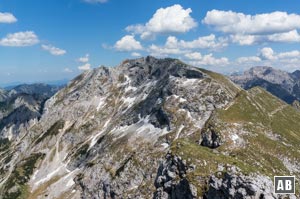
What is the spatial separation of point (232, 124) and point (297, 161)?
39282 millimetres

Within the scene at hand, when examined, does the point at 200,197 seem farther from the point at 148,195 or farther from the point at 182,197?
the point at 148,195

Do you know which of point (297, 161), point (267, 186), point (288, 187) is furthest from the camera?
point (297, 161)

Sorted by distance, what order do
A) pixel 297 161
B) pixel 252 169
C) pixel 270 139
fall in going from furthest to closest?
pixel 270 139
pixel 297 161
pixel 252 169

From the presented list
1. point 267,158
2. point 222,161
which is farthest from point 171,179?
point 267,158

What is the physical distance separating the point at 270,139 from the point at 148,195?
70151mm

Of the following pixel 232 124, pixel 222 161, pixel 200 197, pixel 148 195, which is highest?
pixel 222 161

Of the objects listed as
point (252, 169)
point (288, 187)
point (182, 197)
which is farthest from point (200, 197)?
point (288, 187)

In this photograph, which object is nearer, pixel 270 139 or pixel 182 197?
pixel 182 197

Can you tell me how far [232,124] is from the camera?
651 feet

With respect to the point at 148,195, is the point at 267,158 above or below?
above

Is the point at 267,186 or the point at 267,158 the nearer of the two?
the point at 267,186

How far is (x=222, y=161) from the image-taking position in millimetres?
85188

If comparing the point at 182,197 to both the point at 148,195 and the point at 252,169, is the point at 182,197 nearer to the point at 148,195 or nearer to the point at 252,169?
the point at 252,169

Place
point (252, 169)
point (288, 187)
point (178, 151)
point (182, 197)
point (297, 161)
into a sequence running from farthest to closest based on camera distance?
point (297, 161) < point (178, 151) < point (182, 197) < point (252, 169) < point (288, 187)
